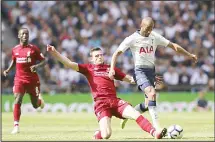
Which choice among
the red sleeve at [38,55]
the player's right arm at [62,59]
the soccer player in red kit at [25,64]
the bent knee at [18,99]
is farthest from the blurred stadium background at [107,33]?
the player's right arm at [62,59]

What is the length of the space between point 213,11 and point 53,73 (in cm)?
938

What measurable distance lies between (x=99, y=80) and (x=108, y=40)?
721 inches

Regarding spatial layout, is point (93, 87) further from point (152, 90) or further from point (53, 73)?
point (53, 73)

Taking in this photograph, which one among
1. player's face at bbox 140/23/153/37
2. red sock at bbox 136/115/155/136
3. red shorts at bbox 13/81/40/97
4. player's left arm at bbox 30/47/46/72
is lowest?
red sock at bbox 136/115/155/136

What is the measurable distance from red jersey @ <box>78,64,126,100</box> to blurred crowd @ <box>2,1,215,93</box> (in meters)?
16.1

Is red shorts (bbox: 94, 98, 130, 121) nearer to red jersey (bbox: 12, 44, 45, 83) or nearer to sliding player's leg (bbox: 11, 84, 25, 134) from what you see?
sliding player's leg (bbox: 11, 84, 25, 134)

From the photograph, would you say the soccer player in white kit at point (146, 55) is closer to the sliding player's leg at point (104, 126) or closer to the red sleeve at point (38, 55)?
the sliding player's leg at point (104, 126)

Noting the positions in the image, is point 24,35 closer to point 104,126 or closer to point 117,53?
point 117,53

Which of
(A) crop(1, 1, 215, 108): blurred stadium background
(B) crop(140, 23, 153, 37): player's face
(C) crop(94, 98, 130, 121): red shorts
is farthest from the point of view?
(A) crop(1, 1, 215, 108): blurred stadium background

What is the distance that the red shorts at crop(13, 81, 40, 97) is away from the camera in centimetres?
1777

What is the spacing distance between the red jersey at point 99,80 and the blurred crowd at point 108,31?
16.1 meters

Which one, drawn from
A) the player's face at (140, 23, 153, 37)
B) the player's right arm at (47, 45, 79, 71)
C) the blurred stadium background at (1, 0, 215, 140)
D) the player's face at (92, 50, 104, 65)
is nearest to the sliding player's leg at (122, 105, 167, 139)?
the player's face at (92, 50, 104, 65)

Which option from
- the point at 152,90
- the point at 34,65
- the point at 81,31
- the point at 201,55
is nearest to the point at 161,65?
the point at 201,55

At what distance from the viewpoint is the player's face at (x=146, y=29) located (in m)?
14.4
